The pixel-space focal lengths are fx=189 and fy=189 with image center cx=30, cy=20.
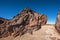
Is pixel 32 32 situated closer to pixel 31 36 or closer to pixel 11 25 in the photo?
pixel 31 36

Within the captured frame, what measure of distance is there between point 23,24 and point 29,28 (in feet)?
16.9

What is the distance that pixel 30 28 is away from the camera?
251 feet

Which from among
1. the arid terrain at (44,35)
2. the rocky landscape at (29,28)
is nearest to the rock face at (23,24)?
the rocky landscape at (29,28)

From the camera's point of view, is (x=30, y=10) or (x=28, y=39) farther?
(x=30, y=10)

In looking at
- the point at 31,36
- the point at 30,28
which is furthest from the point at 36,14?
the point at 31,36

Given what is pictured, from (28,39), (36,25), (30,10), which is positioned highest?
(30,10)

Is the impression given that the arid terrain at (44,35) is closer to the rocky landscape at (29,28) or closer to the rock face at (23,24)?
the rocky landscape at (29,28)

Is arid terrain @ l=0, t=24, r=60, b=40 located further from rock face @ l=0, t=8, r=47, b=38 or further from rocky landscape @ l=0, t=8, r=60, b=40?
rock face @ l=0, t=8, r=47, b=38

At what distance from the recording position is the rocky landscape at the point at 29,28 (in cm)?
7069

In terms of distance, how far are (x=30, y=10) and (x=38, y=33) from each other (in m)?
16.5

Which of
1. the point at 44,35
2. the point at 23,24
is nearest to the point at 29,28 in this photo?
the point at 23,24

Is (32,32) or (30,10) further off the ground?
(30,10)

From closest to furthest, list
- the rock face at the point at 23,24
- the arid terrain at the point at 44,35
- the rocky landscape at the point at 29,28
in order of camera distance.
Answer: the arid terrain at the point at 44,35
the rocky landscape at the point at 29,28
the rock face at the point at 23,24

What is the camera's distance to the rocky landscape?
7069 centimetres
